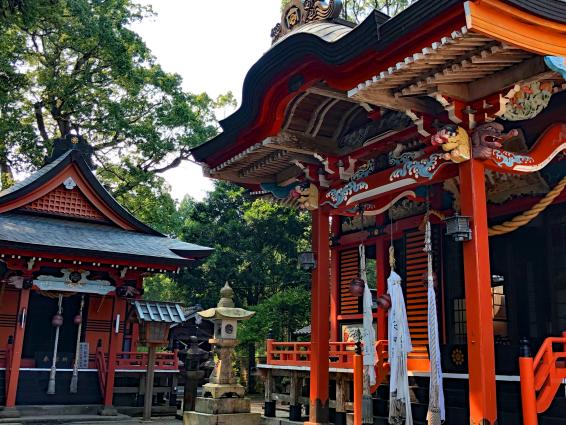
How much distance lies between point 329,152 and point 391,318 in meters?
3.40

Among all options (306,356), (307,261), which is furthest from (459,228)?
(306,356)

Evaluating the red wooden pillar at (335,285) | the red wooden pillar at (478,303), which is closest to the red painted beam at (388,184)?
the red wooden pillar at (478,303)

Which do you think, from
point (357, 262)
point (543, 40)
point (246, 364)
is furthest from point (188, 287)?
point (543, 40)

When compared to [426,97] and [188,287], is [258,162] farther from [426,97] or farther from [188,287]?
[188,287]

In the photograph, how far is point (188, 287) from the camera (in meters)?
27.6

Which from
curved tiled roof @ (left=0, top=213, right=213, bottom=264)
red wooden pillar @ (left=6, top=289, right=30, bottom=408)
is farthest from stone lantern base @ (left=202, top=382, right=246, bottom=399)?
red wooden pillar @ (left=6, top=289, right=30, bottom=408)

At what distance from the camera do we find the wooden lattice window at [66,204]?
18938mm

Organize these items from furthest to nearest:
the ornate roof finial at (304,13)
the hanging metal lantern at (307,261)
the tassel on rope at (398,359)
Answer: the hanging metal lantern at (307,261)
the ornate roof finial at (304,13)
the tassel on rope at (398,359)

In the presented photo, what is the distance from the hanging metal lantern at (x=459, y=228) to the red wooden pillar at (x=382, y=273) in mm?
5483

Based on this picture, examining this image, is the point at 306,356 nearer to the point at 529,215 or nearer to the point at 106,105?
the point at 529,215

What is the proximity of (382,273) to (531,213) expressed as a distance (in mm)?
4321

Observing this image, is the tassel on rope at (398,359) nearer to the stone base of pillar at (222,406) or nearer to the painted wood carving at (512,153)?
the painted wood carving at (512,153)

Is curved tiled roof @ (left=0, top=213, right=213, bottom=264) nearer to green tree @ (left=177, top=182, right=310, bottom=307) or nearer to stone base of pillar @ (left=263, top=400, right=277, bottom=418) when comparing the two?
stone base of pillar @ (left=263, top=400, right=277, bottom=418)

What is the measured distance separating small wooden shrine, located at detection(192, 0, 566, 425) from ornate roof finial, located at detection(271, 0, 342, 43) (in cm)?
4
